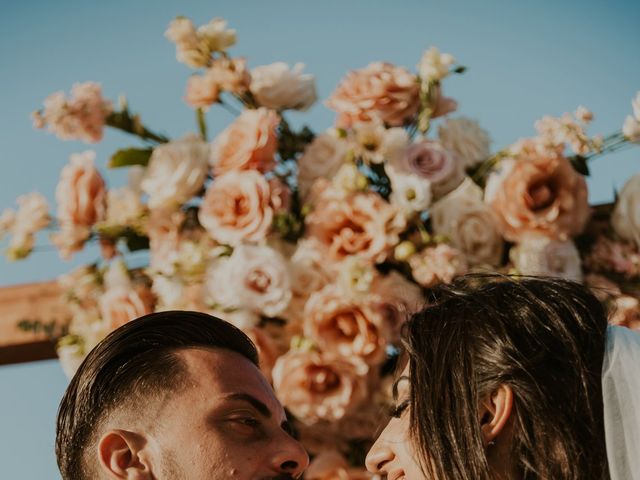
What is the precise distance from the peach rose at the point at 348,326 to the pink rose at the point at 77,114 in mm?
1041

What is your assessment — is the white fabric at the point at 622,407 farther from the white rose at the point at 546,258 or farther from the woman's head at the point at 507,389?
the white rose at the point at 546,258

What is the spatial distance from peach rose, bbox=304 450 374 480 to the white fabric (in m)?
1.09

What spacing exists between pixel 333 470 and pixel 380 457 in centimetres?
77

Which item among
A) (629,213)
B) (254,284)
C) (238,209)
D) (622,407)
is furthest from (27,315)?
(622,407)

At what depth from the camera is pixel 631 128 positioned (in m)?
3.85

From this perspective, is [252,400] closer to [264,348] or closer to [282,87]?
[264,348]

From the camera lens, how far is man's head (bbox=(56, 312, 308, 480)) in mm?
2979

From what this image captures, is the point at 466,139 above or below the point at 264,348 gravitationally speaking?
above

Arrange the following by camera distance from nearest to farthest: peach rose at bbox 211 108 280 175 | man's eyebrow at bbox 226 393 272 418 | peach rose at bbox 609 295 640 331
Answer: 1. man's eyebrow at bbox 226 393 272 418
2. peach rose at bbox 609 295 640 331
3. peach rose at bbox 211 108 280 175

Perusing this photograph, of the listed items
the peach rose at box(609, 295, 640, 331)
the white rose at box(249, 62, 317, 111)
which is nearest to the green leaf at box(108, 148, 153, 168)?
the white rose at box(249, 62, 317, 111)

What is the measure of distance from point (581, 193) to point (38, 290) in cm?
194

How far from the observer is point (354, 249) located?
3.69 meters

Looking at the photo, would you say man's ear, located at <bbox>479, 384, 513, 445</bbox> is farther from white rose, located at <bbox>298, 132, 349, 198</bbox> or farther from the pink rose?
the pink rose

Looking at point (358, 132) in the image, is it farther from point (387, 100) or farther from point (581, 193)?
point (581, 193)
